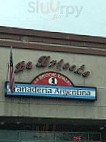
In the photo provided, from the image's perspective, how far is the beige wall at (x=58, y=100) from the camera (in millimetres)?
21172

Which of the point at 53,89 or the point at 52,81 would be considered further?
the point at 52,81

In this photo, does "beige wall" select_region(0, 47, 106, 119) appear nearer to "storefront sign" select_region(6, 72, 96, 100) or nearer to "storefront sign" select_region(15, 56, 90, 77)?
"storefront sign" select_region(15, 56, 90, 77)

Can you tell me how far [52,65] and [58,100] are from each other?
1.98 metres

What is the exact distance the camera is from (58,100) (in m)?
21.9

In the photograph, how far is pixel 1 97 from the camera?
68.8 ft

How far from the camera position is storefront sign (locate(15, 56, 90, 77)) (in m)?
21.6

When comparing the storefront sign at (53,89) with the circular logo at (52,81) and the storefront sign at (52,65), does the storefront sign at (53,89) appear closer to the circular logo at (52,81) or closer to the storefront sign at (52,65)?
the circular logo at (52,81)

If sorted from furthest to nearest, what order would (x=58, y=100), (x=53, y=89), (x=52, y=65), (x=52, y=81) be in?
(x=52, y=65)
(x=52, y=81)
(x=58, y=100)
(x=53, y=89)

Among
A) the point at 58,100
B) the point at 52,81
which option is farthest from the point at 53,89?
the point at 58,100

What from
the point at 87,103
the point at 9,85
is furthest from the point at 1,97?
the point at 87,103

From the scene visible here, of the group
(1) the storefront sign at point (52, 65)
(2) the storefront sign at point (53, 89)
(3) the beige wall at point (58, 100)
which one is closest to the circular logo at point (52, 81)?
(2) the storefront sign at point (53, 89)

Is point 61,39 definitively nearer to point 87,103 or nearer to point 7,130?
point 87,103

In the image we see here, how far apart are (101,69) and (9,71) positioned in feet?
18.2

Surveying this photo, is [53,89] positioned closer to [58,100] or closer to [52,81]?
[52,81]
